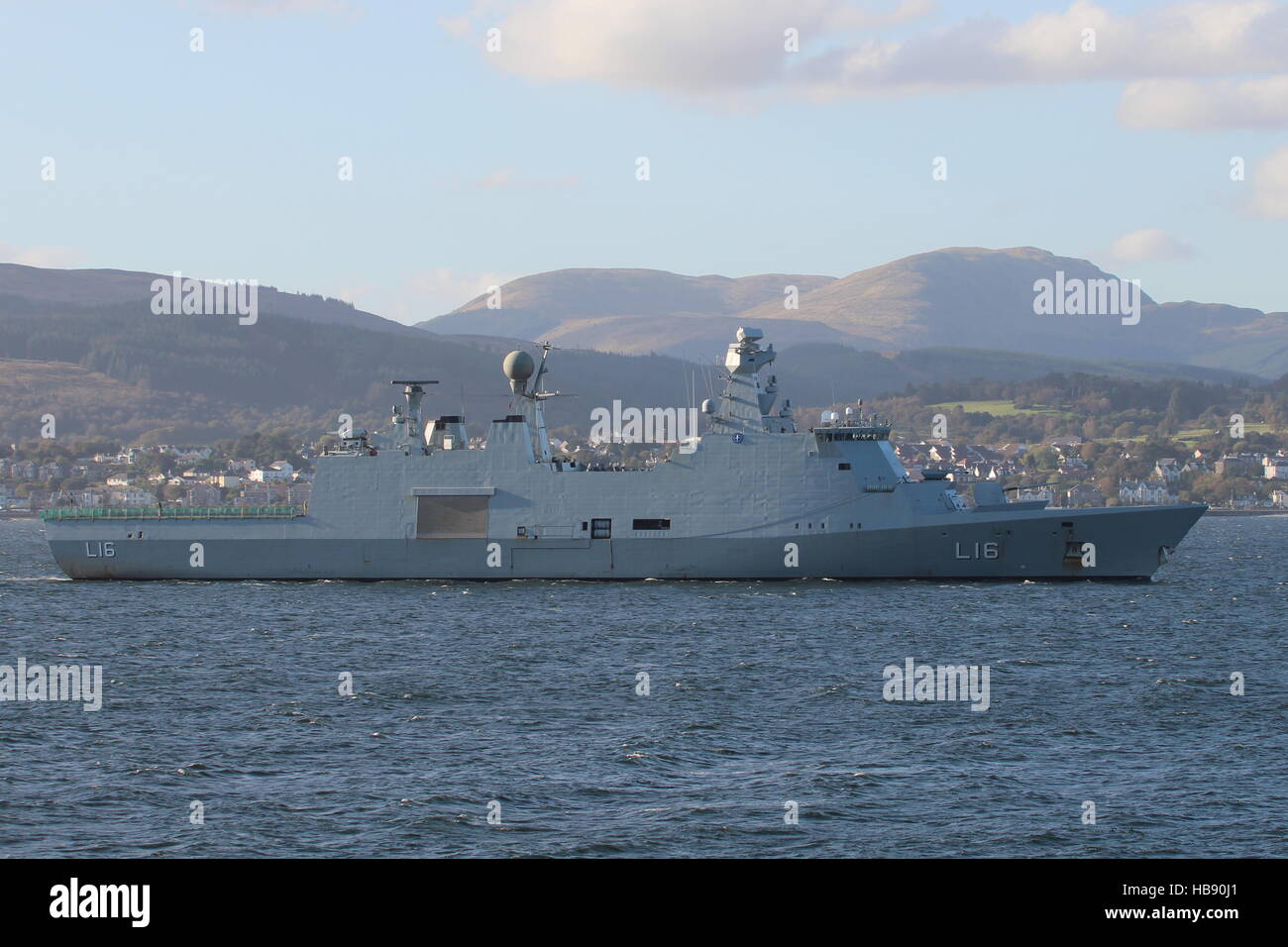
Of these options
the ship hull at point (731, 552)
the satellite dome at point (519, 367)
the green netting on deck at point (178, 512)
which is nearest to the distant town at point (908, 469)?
the green netting on deck at point (178, 512)

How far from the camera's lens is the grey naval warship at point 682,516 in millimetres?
37375

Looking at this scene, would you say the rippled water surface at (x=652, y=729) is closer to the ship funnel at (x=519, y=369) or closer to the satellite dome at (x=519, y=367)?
the ship funnel at (x=519, y=369)

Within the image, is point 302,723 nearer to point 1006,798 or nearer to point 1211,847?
point 1006,798

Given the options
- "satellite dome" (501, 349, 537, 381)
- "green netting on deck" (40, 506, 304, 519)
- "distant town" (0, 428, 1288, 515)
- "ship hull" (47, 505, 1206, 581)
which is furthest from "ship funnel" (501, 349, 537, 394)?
"distant town" (0, 428, 1288, 515)

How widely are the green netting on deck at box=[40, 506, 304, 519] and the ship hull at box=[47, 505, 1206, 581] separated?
1.61 feet

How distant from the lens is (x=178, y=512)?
142 feet

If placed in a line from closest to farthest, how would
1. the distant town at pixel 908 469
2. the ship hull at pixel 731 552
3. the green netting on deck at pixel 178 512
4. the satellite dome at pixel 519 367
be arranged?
the ship hull at pixel 731 552 < the satellite dome at pixel 519 367 < the green netting on deck at pixel 178 512 < the distant town at pixel 908 469

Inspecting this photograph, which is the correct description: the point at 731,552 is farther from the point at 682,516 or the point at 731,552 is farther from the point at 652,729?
the point at 652,729

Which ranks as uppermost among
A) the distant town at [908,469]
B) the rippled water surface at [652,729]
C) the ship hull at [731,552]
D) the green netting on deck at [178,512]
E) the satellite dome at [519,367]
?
the satellite dome at [519,367]

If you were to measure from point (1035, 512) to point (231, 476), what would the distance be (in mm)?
103952

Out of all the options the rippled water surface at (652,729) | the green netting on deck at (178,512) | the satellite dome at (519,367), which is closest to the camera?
the rippled water surface at (652,729)

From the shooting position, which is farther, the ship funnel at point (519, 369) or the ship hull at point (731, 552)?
the ship funnel at point (519, 369)

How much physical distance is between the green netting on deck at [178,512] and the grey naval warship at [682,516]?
0.32 meters
